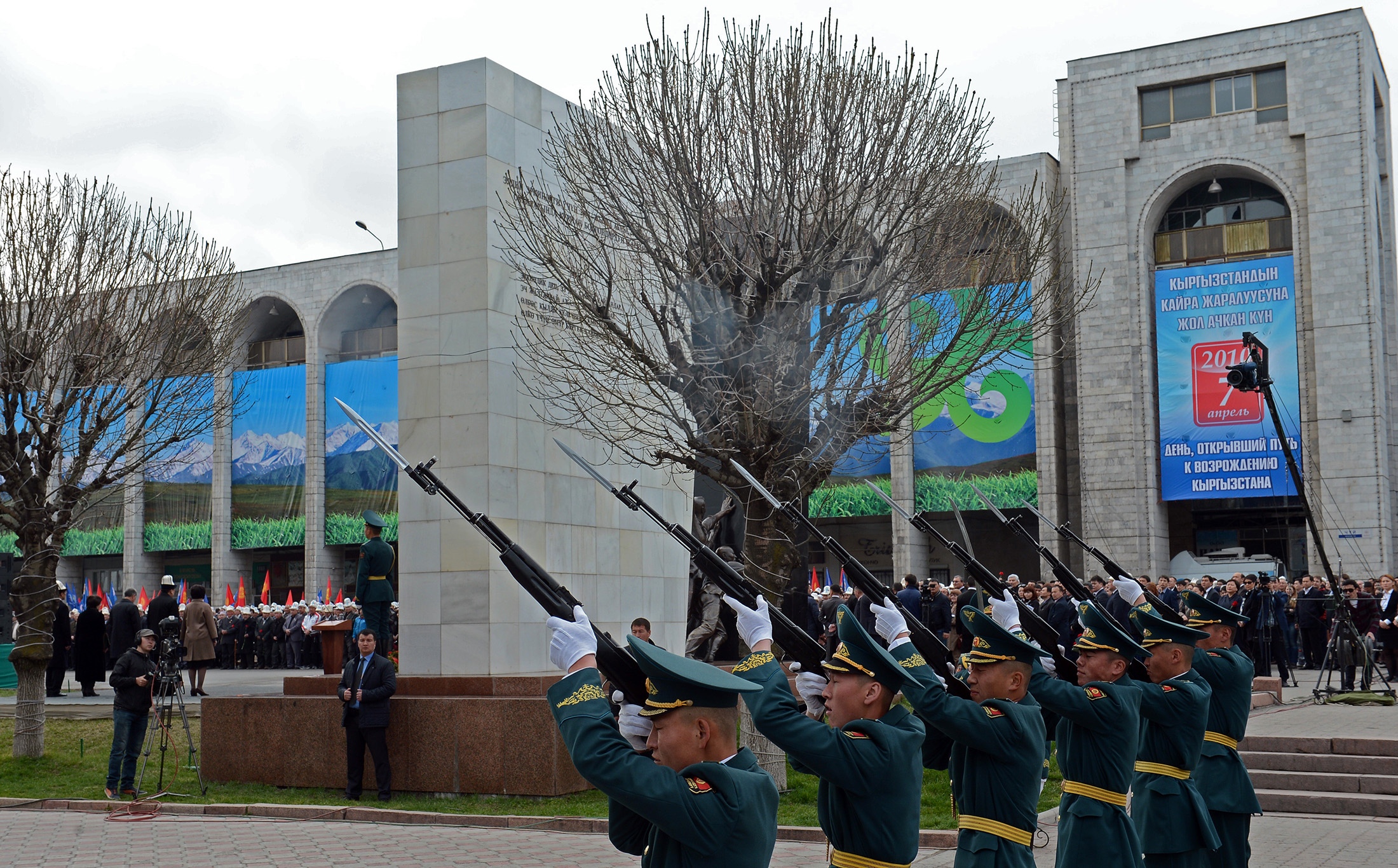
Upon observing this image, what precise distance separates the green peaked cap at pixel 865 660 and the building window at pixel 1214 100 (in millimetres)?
39400

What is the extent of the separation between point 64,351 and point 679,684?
48.5 feet

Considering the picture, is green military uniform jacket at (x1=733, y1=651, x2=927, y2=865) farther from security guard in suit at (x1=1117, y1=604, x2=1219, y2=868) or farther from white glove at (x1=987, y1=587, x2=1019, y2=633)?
security guard in suit at (x1=1117, y1=604, x2=1219, y2=868)

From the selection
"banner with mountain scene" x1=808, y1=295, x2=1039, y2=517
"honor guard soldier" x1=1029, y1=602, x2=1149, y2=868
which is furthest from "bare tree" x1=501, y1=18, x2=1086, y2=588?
"banner with mountain scene" x1=808, y1=295, x2=1039, y2=517

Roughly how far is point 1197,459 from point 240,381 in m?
33.5

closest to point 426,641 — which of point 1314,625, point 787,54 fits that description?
point 787,54

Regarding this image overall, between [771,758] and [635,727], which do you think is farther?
[771,758]

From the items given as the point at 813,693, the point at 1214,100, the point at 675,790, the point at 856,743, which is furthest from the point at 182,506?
the point at 675,790

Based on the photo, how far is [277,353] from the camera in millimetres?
53000

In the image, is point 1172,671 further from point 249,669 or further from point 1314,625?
point 249,669

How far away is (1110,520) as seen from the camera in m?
39.9

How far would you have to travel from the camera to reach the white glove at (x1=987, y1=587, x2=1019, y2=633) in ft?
22.8

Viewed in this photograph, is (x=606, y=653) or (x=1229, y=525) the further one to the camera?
(x=1229, y=525)

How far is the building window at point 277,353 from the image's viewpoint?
2063 inches

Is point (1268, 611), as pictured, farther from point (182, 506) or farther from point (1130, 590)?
point (182, 506)
